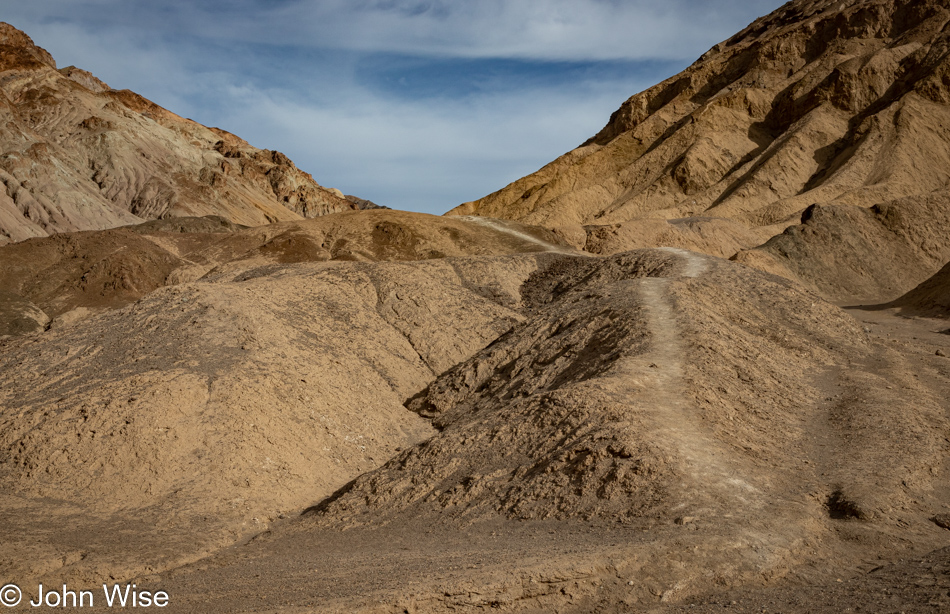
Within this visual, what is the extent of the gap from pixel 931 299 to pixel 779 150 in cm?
2521

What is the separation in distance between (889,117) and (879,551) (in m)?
44.9

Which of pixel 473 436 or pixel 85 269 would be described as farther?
pixel 85 269

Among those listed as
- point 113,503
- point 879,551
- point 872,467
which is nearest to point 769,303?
point 872,467

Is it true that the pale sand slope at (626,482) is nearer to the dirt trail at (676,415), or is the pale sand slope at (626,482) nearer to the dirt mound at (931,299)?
the dirt trail at (676,415)

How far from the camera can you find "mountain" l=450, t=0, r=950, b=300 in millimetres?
33562

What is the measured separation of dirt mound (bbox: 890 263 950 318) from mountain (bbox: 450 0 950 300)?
3.58m

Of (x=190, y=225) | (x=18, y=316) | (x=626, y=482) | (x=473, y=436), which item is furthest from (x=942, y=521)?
(x=190, y=225)

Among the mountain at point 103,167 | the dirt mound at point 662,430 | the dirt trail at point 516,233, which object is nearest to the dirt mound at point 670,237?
the dirt trail at point 516,233

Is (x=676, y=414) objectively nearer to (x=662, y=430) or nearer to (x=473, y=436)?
(x=662, y=430)

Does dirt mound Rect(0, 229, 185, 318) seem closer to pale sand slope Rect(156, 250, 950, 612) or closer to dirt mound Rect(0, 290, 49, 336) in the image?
dirt mound Rect(0, 290, 49, 336)

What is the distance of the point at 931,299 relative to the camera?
81.1 feet

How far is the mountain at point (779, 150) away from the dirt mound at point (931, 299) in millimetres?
3585

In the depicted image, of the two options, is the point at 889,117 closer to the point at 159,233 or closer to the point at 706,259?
the point at 706,259

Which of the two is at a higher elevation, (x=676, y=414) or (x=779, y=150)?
(x=779, y=150)
